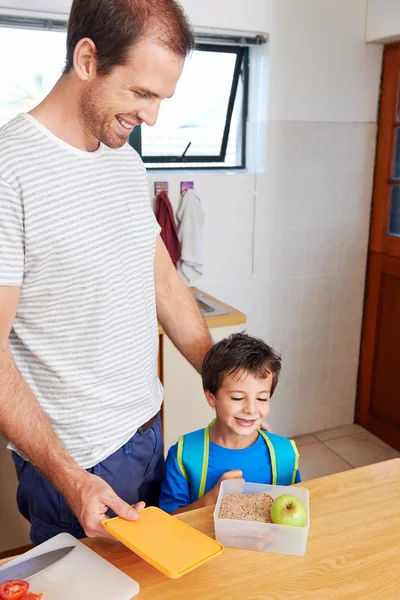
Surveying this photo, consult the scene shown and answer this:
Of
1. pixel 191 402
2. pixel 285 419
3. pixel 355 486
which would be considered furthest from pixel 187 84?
pixel 355 486

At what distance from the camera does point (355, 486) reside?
1.21 m

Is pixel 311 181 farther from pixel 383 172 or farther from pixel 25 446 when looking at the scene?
pixel 25 446

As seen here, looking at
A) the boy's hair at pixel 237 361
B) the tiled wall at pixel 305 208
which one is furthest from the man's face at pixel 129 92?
the tiled wall at pixel 305 208

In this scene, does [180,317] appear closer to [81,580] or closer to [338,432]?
[81,580]

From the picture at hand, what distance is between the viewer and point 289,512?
3.32ft

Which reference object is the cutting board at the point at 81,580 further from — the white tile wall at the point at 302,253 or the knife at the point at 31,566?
the white tile wall at the point at 302,253

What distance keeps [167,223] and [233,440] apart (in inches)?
59.1

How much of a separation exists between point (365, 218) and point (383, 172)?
25 centimetres

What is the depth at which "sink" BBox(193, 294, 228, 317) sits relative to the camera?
246 cm

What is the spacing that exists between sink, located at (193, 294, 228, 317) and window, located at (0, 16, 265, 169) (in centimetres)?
66

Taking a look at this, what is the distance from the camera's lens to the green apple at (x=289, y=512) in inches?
39.6

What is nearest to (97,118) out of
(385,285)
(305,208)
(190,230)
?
(190,230)

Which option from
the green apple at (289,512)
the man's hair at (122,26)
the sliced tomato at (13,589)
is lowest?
the sliced tomato at (13,589)

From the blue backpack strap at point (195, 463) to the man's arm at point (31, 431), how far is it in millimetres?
341
